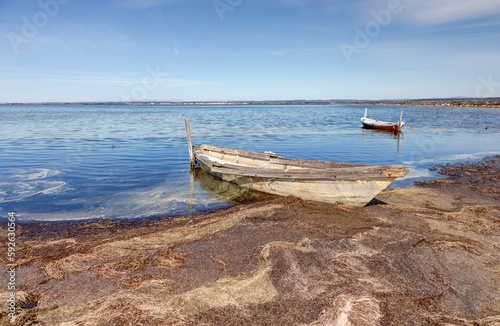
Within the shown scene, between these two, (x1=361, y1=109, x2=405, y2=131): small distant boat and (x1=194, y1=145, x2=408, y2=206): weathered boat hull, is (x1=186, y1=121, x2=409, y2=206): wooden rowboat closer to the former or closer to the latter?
(x1=194, y1=145, x2=408, y2=206): weathered boat hull

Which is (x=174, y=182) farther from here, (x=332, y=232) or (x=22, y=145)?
(x=22, y=145)

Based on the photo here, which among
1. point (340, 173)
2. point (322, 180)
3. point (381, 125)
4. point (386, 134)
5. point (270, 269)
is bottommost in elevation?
point (270, 269)

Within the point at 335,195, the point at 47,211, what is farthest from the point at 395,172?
the point at 47,211

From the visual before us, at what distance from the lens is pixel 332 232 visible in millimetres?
7793

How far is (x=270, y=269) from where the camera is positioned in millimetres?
5902

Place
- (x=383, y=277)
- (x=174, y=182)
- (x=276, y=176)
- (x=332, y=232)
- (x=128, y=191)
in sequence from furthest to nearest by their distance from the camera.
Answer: (x=174, y=182) < (x=128, y=191) < (x=276, y=176) < (x=332, y=232) < (x=383, y=277)

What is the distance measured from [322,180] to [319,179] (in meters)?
0.11

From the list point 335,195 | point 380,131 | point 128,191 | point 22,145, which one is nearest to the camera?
point 335,195

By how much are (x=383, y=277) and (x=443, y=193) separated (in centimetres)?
745

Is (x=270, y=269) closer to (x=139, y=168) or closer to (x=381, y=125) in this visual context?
(x=139, y=168)

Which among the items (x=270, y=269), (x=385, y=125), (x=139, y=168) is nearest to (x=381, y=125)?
(x=385, y=125)

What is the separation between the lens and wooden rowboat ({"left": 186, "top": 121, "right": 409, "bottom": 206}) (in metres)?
9.23

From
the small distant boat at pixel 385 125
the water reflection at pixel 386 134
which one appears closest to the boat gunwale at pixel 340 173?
the water reflection at pixel 386 134

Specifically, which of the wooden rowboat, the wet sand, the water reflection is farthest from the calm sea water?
the wet sand
